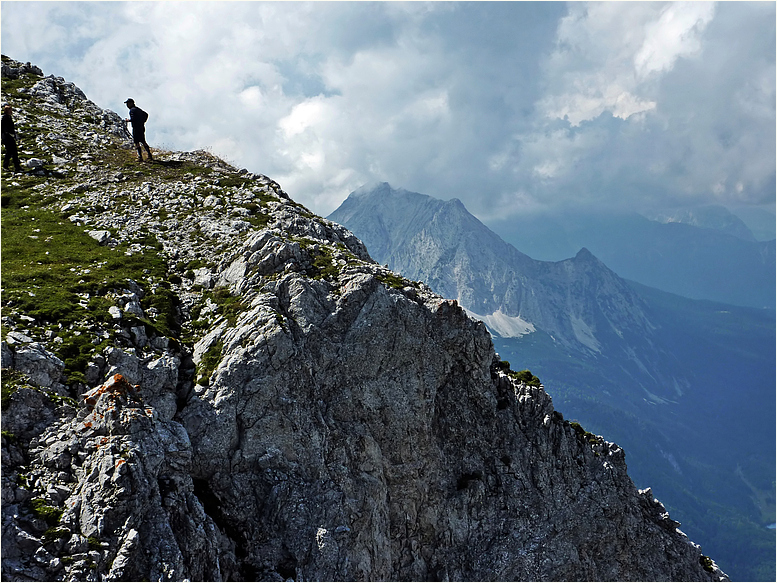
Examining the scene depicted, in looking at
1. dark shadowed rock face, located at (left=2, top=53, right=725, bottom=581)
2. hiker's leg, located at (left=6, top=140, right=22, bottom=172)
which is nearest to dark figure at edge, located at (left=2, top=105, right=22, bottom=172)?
hiker's leg, located at (left=6, top=140, right=22, bottom=172)

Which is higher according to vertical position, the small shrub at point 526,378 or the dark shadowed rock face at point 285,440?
the small shrub at point 526,378

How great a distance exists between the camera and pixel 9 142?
4584 cm

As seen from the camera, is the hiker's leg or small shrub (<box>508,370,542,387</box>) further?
the hiker's leg

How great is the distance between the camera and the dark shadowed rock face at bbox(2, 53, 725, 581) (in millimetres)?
19156

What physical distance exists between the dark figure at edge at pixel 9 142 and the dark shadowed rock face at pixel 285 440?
317 inches

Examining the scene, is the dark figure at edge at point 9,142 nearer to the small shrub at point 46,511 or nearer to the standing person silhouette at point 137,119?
the standing person silhouette at point 137,119

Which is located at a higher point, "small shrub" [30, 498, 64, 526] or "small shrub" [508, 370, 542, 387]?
"small shrub" [508, 370, 542, 387]

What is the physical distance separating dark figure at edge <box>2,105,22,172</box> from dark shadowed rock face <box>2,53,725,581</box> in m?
8.04

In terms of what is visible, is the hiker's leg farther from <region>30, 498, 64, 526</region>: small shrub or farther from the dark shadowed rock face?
<region>30, 498, 64, 526</region>: small shrub

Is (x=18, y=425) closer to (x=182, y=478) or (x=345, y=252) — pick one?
(x=182, y=478)

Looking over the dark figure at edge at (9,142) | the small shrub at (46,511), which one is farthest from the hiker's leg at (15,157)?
the small shrub at (46,511)

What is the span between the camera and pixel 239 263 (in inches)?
1357

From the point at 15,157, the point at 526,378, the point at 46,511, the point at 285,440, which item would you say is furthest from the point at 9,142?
the point at 526,378

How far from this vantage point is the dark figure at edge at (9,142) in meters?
45.1
